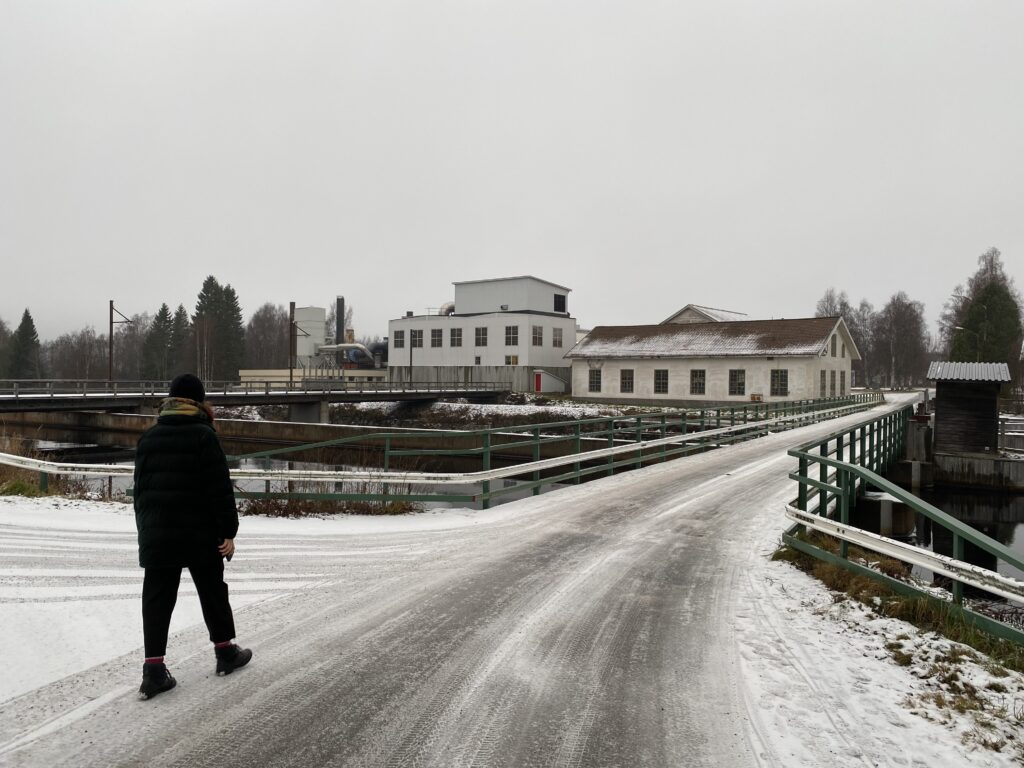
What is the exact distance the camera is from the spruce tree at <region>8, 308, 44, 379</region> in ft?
280

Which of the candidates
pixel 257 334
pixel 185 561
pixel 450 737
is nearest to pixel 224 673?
pixel 185 561

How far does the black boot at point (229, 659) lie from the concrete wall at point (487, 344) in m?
53.7

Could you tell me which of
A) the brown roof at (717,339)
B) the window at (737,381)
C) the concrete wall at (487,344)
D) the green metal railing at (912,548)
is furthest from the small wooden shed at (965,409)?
the concrete wall at (487,344)

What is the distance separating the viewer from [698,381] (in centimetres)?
4553

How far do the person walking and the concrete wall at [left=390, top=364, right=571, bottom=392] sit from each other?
5328cm

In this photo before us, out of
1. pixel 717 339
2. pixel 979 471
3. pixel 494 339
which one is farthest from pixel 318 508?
pixel 494 339

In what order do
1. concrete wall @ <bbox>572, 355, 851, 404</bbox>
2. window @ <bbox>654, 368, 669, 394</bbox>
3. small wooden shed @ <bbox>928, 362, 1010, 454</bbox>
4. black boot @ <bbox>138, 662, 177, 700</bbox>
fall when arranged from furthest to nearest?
window @ <bbox>654, 368, 669, 394</bbox>, concrete wall @ <bbox>572, 355, 851, 404</bbox>, small wooden shed @ <bbox>928, 362, 1010, 454</bbox>, black boot @ <bbox>138, 662, 177, 700</bbox>

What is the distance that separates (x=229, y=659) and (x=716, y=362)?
143 ft

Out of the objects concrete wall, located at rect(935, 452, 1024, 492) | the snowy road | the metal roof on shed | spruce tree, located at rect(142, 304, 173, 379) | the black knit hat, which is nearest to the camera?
the snowy road

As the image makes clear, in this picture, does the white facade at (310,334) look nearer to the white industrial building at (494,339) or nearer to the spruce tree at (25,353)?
the white industrial building at (494,339)

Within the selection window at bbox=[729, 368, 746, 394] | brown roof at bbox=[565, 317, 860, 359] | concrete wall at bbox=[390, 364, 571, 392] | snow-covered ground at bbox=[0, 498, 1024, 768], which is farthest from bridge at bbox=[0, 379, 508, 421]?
snow-covered ground at bbox=[0, 498, 1024, 768]

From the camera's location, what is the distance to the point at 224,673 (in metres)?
4.14

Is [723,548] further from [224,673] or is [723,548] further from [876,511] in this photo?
[876,511]

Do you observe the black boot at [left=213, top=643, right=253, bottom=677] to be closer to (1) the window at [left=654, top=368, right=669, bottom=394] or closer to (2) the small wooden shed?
(2) the small wooden shed
